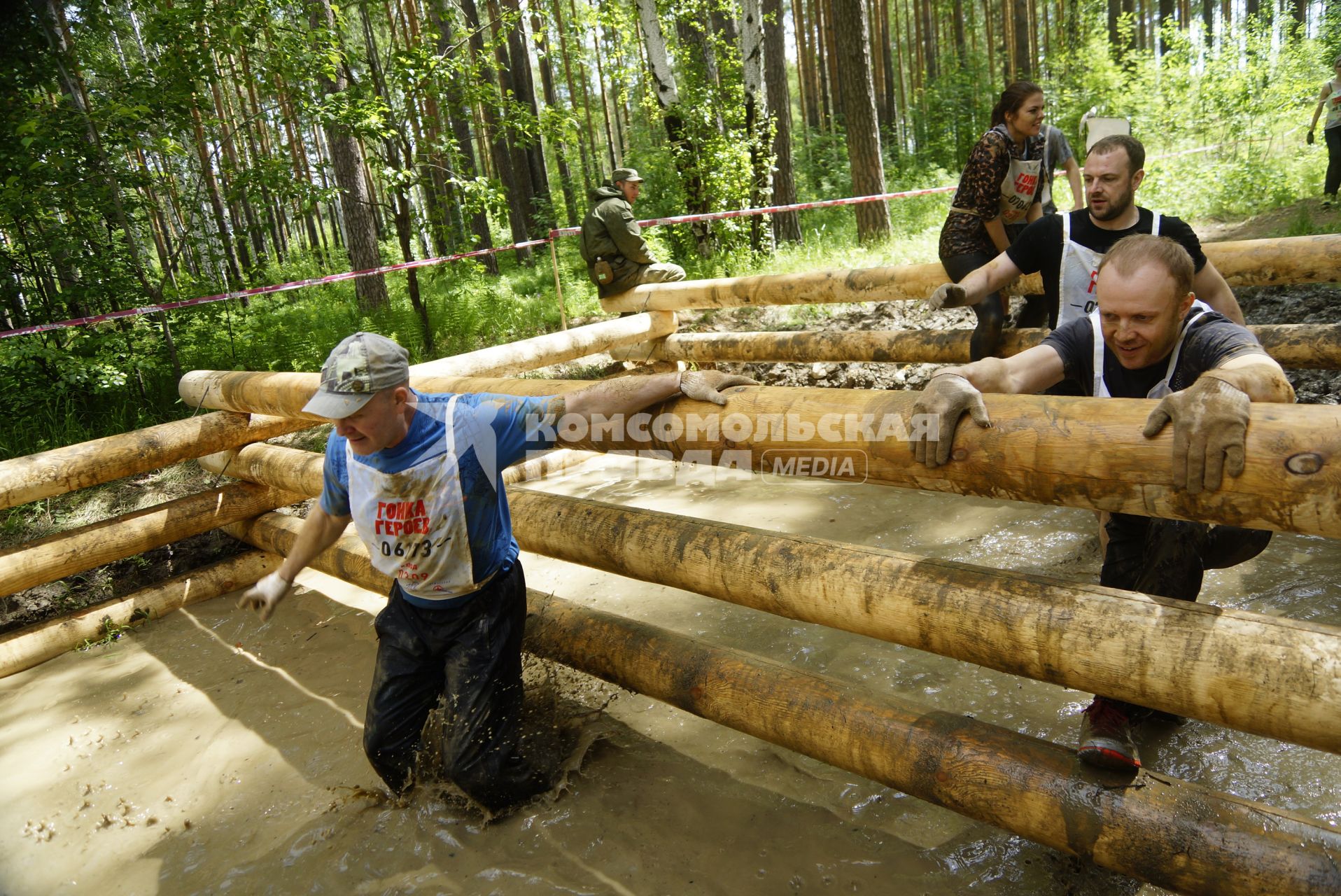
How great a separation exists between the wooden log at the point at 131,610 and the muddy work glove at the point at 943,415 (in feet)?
16.3

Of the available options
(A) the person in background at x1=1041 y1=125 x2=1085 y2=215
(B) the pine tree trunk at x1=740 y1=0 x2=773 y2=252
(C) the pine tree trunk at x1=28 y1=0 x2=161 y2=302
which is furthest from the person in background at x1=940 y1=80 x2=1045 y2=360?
(C) the pine tree trunk at x1=28 y1=0 x2=161 y2=302

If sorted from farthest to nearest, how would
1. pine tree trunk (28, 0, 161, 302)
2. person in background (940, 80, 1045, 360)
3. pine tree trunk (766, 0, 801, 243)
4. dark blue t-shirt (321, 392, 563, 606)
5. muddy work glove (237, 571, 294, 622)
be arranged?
pine tree trunk (766, 0, 801, 243), pine tree trunk (28, 0, 161, 302), person in background (940, 80, 1045, 360), muddy work glove (237, 571, 294, 622), dark blue t-shirt (321, 392, 563, 606)

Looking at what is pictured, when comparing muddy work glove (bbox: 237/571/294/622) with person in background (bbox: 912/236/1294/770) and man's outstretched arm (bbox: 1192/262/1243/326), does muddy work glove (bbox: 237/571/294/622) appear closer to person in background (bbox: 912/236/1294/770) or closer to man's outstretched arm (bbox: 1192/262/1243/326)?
person in background (bbox: 912/236/1294/770)

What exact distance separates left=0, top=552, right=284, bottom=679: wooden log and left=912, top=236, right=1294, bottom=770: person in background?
505cm

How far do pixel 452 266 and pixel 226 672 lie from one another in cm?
1250

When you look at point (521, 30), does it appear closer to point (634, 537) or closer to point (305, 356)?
point (305, 356)

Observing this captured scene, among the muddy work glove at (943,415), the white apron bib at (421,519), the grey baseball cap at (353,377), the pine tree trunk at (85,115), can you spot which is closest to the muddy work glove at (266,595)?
the white apron bib at (421,519)

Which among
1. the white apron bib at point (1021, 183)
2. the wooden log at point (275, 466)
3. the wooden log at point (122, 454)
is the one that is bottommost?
the wooden log at point (275, 466)

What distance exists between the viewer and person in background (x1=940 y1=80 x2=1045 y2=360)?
465 cm

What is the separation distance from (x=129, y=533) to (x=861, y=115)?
10.2m

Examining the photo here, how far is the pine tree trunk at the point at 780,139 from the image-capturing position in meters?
12.5

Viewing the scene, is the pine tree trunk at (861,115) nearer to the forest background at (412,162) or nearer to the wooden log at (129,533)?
the forest background at (412,162)

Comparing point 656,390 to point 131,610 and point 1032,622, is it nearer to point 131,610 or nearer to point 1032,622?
point 1032,622

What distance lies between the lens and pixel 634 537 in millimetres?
2965
